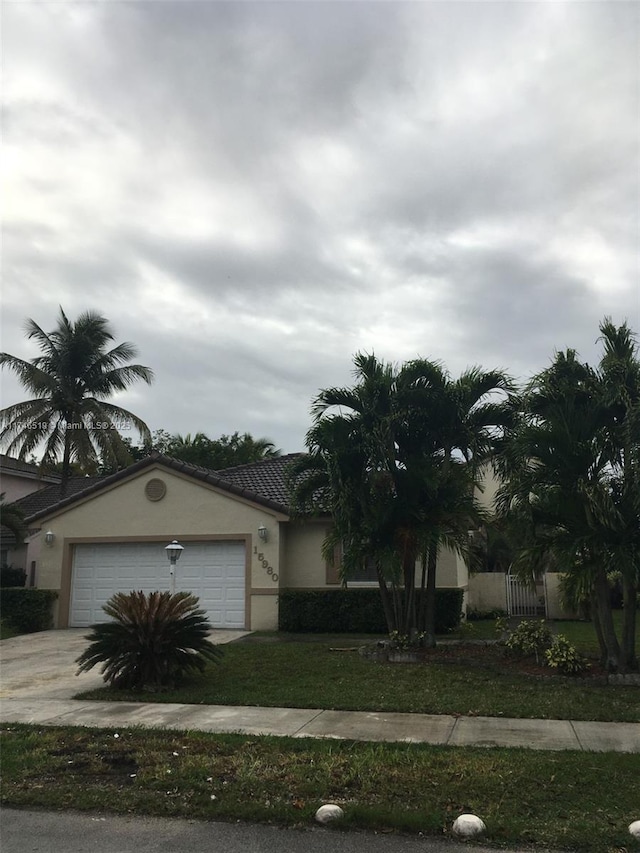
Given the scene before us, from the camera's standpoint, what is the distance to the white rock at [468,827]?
446 cm

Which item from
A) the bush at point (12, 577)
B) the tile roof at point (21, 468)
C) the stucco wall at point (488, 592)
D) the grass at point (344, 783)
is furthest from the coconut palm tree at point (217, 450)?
the grass at point (344, 783)

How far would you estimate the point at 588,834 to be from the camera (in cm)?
443

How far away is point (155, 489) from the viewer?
18188mm

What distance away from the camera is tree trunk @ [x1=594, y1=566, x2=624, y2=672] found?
9.74m

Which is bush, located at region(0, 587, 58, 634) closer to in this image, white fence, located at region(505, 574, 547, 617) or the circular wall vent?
the circular wall vent

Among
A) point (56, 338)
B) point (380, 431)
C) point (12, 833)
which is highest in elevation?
point (56, 338)

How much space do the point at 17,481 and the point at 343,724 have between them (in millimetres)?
29989

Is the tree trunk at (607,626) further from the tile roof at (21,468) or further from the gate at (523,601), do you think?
the tile roof at (21,468)

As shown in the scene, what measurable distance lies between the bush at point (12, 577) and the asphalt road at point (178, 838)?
77.8ft

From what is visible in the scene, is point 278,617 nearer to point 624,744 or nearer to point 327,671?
point 327,671

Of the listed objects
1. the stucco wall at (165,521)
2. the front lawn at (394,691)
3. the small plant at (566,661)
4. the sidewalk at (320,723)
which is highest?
the stucco wall at (165,521)

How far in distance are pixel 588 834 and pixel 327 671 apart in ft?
21.7

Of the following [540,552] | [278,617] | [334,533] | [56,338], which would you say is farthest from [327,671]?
[56,338]

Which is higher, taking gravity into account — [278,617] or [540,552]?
[540,552]
